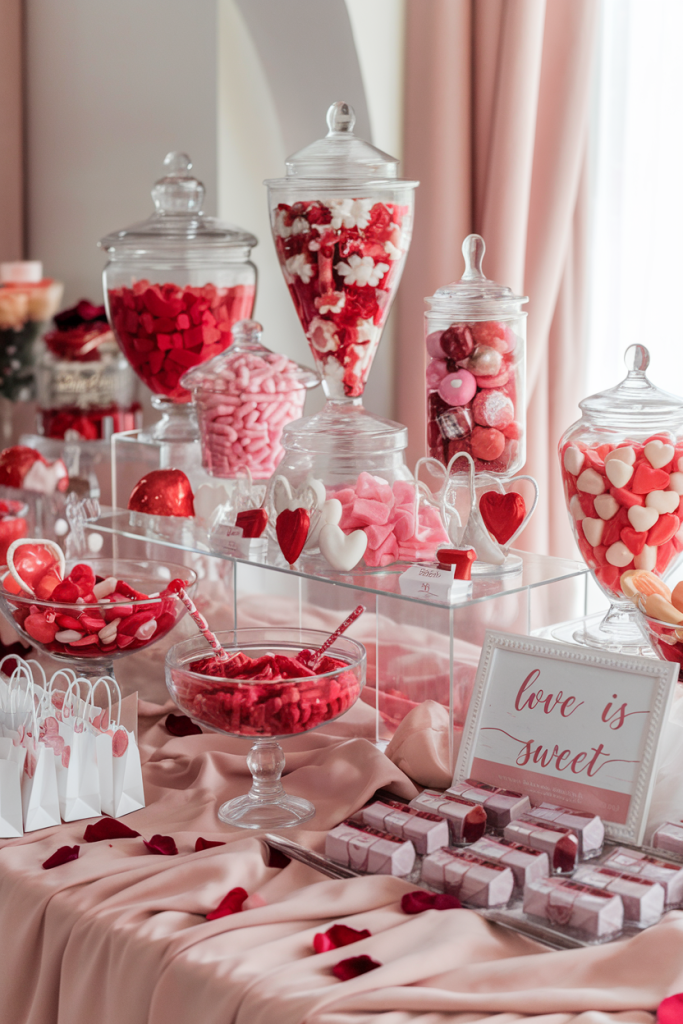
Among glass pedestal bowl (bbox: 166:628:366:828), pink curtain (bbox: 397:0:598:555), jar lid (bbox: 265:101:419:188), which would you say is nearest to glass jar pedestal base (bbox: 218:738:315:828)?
glass pedestal bowl (bbox: 166:628:366:828)

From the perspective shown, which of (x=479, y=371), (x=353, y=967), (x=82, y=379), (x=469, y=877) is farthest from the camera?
(x=82, y=379)

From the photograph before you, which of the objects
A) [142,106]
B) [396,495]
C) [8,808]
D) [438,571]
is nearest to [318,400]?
[142,106]

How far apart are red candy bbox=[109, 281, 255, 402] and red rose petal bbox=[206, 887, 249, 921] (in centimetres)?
123

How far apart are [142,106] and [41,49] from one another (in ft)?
1.76

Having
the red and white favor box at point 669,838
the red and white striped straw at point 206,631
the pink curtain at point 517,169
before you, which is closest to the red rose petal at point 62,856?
the red and white striped straw at point 206,631

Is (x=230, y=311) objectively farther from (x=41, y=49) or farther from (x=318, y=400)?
(x=41, y=49)

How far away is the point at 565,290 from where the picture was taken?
246 cm

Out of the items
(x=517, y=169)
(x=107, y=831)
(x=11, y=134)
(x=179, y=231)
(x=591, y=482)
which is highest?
(x=11, y=134)

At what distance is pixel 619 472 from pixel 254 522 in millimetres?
511

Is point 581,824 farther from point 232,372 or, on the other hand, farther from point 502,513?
point 232,372

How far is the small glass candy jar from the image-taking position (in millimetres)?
1827

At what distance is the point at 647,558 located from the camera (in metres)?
1.38

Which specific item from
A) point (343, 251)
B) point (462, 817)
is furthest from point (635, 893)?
point (343, 251)

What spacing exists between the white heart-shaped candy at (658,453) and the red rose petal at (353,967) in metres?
0.68
